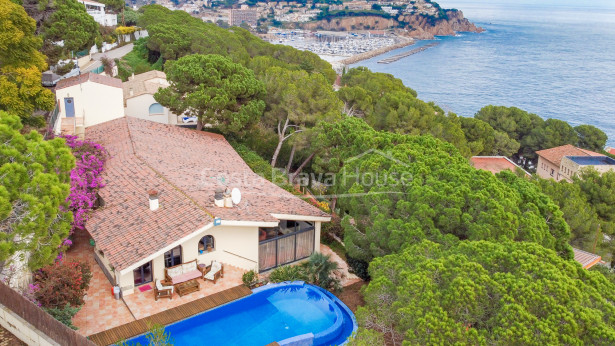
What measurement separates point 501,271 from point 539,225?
153 inches

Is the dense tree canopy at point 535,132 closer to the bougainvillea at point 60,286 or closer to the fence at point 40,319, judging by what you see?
the bougainvillea at point 60,286

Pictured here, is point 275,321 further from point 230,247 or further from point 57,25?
point 57,25

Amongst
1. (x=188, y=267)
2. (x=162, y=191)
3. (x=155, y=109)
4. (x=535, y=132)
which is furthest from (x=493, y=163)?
(x=188, y=267)

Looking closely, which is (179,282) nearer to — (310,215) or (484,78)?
(310,215)

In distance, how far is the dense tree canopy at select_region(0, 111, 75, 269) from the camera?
11.0 meters

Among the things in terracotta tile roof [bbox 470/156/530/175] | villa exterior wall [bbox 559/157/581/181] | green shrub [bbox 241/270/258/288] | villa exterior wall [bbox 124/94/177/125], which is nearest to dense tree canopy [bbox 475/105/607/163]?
villa exterior wall [bbox 559/157/581/181]

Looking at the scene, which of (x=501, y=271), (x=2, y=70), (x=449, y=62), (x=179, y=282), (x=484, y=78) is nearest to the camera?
(x=501, y=271)

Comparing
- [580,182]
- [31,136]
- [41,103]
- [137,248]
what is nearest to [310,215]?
[137,248]

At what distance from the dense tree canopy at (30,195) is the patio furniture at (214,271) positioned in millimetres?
5752

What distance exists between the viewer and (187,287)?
16.7 metres

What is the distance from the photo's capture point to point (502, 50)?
5994 inches

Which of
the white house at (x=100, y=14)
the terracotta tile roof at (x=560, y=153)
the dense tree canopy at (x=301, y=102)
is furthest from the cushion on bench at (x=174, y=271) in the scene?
the white house at (x=100, y=14)

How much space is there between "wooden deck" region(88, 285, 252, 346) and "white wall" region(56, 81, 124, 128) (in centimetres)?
1585

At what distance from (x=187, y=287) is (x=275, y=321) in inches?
129
